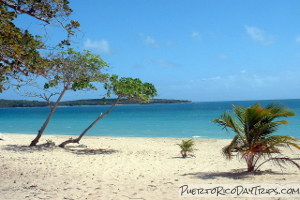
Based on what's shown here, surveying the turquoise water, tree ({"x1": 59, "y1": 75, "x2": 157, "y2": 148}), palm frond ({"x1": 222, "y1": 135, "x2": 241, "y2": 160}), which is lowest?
the turquoise water

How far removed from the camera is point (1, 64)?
19.7ft

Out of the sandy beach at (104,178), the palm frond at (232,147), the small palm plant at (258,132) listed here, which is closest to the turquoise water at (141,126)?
the small palm plant at (258,132)

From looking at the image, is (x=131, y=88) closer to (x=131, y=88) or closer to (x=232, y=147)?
(x=131, y=88)

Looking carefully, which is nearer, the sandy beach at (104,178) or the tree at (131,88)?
the sandy beach at (104,178)

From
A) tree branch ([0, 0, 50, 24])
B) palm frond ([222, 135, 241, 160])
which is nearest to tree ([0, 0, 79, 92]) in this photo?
tree branch ([0, 0, 50, 24])

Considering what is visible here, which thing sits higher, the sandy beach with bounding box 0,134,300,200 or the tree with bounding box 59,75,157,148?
the tree with bounding box 59,75,157,148

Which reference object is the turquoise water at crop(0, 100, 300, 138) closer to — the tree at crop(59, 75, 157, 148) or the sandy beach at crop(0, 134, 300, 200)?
the sandy beach at crop(0, 134, 300, 200)

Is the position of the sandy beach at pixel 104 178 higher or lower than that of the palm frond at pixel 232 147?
lower

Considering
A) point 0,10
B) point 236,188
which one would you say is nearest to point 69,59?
point 0,10

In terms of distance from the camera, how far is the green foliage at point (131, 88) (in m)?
13.6

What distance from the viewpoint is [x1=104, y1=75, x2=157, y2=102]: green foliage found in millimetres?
13594

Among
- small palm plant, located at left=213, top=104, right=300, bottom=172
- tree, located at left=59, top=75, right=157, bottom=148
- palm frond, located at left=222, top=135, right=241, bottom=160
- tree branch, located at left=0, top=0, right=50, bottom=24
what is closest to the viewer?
tree branch, located at left=0, top=0, right=50, bottom=24

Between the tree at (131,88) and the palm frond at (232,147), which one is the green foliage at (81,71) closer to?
the tree at (131,88)

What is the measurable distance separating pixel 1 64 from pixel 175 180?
4.20 meters
